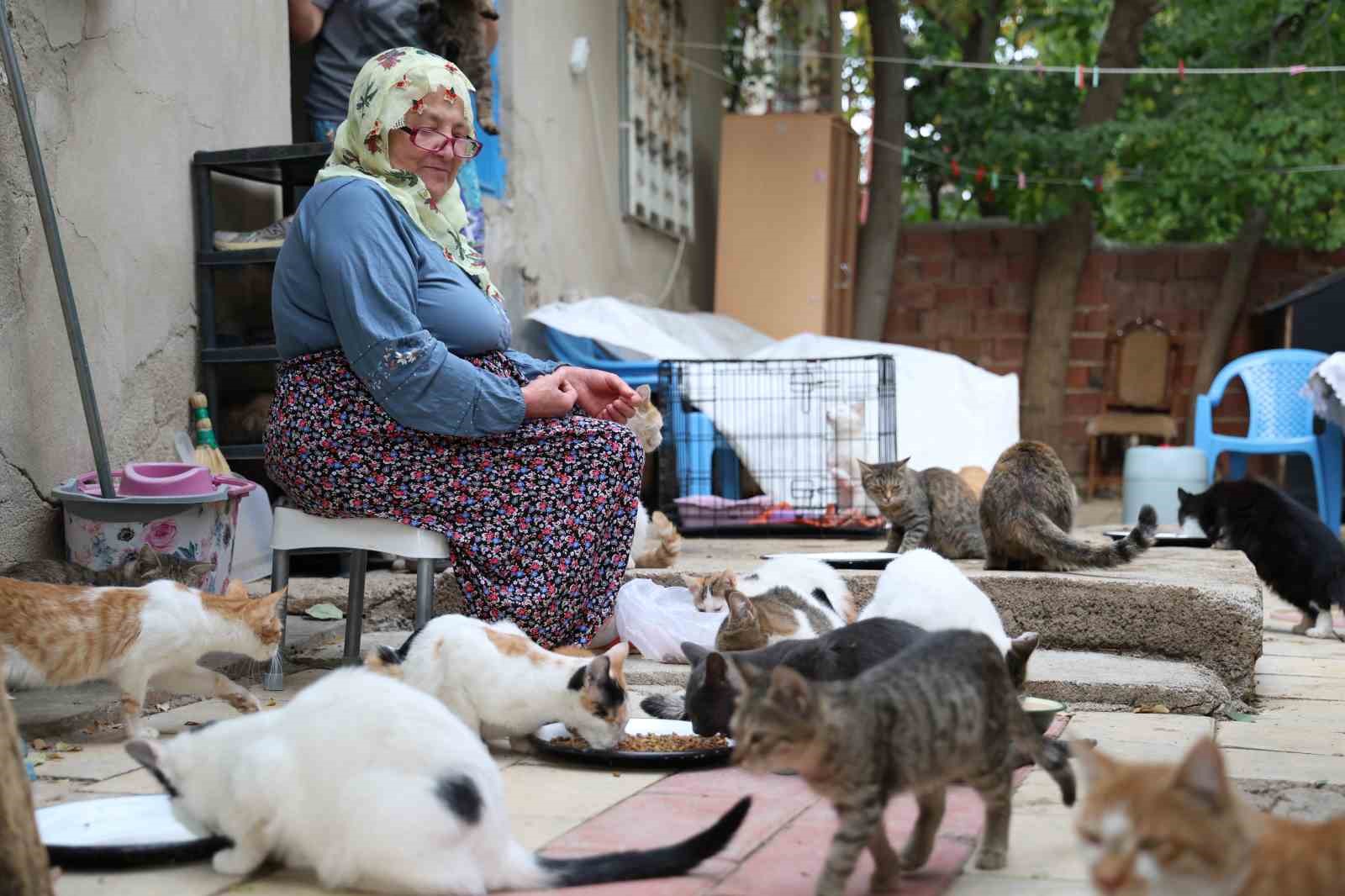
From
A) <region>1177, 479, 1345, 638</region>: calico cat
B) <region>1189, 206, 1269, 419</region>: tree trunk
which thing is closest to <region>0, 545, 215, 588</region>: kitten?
<region>1177, 479, 1345, 638</region>: calico cat

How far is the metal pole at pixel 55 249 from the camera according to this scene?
321 cm

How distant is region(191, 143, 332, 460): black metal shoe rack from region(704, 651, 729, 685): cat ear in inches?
79.7

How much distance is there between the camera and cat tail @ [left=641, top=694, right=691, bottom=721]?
10.6 feet

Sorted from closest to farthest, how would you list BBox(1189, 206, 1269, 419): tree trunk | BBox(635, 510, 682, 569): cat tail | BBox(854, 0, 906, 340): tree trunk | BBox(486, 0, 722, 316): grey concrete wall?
BBox(635, 510, 682, 569): cat tail < BBox(486, 0, 722, 316): grey concrete wall < BBox(854, 0, 906, 340): tree trunk < BBox(1189, 206, 1269, 419): tree trunk

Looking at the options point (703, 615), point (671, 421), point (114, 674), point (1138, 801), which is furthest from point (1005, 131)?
point (1138, 801)

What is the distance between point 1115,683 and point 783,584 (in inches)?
36.7

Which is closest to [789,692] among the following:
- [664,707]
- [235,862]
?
[235,862]

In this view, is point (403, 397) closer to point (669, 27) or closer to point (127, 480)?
point (127, 480)

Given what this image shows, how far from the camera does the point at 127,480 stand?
3.54 metres

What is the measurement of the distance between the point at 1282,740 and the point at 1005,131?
27.6 ft

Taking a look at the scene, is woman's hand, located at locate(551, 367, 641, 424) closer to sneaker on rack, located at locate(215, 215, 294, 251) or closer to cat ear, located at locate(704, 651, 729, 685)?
cat ear, located at locate(704, 651, 729, 685)

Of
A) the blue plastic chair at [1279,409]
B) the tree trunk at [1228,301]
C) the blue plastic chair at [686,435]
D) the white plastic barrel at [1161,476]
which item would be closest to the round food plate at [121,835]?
the blue plastic chair at [686,435]

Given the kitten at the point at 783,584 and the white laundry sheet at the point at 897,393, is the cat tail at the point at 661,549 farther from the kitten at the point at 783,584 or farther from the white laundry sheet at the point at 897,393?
the white laundry sheet at the point at 897,393

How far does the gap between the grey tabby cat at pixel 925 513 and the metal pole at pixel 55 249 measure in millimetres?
2843
